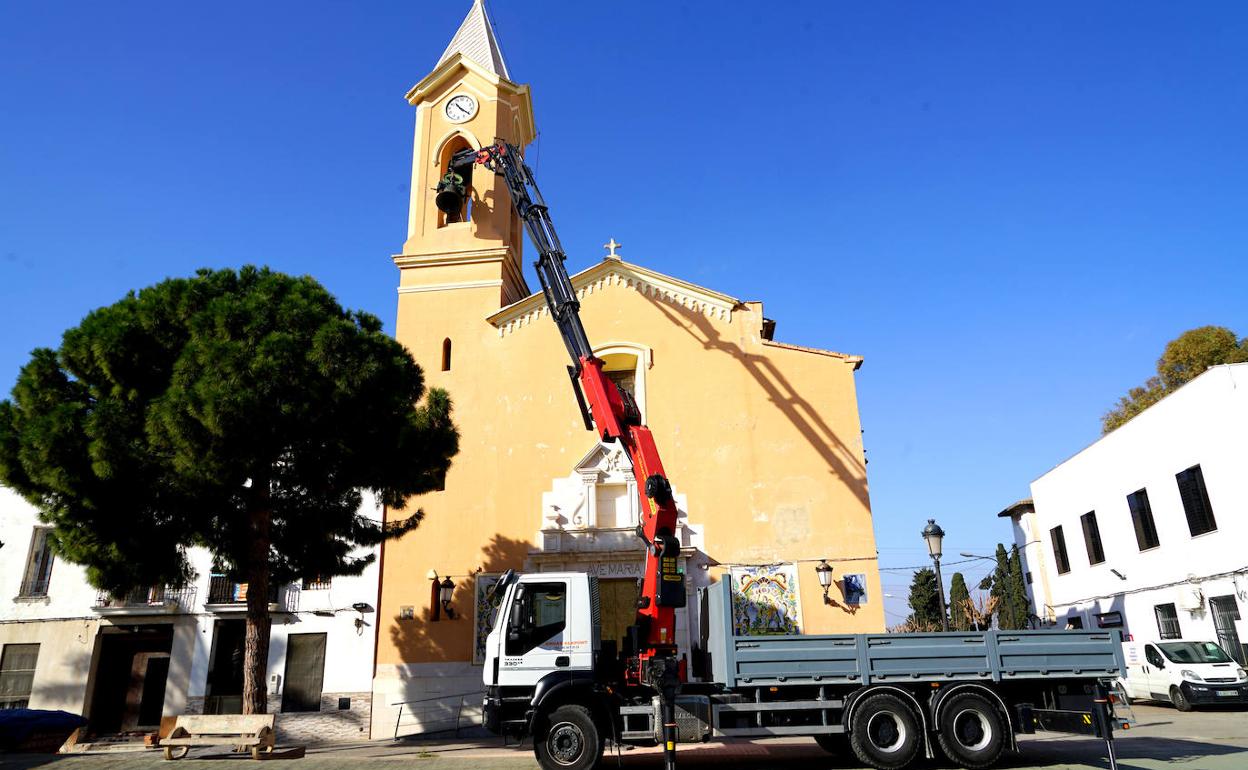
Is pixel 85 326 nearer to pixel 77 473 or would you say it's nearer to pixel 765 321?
pixel 77 473

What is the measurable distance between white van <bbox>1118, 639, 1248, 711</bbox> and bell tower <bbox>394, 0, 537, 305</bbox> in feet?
60.8

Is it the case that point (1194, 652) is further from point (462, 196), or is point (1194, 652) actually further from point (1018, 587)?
point (462, 196)

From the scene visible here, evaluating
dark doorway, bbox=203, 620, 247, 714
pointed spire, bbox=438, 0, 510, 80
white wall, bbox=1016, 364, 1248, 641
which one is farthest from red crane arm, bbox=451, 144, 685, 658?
white wall, bbox=1016, 364, 1248, 641

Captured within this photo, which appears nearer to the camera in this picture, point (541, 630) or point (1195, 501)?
point (541, 630)

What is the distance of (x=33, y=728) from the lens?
16469mm

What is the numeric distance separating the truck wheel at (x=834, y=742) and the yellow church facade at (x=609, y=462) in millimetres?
4702

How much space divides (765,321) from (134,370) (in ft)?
49.8

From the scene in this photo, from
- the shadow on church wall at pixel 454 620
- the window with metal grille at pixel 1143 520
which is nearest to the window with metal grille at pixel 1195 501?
the window with metal grille at pixel 1143 520

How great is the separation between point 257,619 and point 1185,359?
35837 millimetres

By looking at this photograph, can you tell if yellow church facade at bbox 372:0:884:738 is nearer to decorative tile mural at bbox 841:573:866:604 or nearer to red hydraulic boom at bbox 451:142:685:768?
decorative tile mural at bbox 841:573:866:604

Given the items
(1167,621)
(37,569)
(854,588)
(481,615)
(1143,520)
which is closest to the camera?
(854,588)

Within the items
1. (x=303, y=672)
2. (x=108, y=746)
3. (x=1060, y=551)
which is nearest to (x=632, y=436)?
(x=303, y=672)

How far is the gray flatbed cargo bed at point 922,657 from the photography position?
10.3 m

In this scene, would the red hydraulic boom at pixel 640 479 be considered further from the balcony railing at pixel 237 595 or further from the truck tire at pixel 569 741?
the balcony railing at pixel 237 595
